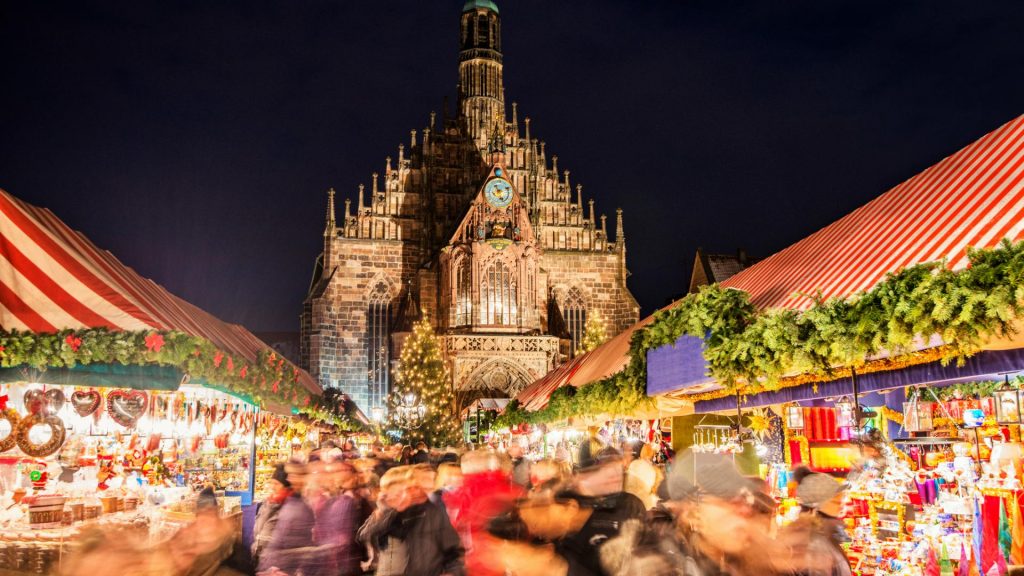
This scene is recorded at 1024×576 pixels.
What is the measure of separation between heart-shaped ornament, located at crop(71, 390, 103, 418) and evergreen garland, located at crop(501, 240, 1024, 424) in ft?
21.1

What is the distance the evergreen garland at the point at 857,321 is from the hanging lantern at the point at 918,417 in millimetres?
2156

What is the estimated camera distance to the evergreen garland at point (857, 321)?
15.9 feet

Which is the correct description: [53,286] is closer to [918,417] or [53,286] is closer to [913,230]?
[913,230]

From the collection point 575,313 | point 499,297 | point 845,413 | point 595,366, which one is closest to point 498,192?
point 499,297

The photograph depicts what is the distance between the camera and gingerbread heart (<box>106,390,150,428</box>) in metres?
9.42

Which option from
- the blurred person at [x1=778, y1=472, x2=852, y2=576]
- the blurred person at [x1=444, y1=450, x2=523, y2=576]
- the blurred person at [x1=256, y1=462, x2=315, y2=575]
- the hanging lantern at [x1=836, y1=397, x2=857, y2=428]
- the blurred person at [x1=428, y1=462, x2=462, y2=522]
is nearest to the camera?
the blurred person at [x1=778, y1=472, x2=852, y2=576]

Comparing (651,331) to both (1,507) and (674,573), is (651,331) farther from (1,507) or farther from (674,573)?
(1,507)

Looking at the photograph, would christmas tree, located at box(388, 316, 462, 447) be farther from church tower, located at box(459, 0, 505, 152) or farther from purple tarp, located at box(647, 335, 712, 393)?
purple tarp, located at box(647, 335, 712, 393)

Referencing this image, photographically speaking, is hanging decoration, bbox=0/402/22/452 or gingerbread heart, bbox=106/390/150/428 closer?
hanging decoration, bbox=0/402/22/452

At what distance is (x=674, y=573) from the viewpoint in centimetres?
383

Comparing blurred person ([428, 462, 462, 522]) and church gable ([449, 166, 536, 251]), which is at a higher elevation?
church gable ([449, 166, 536, 251])

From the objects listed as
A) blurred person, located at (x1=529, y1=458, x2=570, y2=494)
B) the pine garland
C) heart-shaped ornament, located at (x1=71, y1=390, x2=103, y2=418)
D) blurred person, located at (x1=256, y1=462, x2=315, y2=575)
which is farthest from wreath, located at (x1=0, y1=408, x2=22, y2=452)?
blurred person, located at (x1=529, y1=458, x2=570, y2=494)

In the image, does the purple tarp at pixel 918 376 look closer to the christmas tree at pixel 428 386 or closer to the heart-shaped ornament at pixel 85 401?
the heart-shaped ornament at pixel 85 401

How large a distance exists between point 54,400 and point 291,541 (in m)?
4.26
